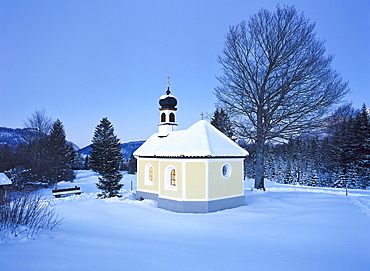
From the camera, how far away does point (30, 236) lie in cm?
499

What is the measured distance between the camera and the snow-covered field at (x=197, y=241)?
4.23 meters

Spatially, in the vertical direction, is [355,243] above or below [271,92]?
below

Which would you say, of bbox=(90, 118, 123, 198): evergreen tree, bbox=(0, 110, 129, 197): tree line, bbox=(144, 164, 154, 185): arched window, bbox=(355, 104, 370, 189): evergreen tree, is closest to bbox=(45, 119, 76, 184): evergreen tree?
bbox=(0, 110, 129, 197): tree line

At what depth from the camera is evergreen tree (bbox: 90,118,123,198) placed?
2058cm

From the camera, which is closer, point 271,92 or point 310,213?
point 310,213

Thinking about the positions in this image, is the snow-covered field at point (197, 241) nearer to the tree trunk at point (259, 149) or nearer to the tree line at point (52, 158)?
the tree trunk at point (259, 149)

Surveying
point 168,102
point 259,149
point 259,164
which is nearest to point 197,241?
point 168,102

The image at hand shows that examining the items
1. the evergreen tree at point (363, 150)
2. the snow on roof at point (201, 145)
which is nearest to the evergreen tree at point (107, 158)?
the snow on roof at point (201, 145)

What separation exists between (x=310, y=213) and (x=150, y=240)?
721 centimetres

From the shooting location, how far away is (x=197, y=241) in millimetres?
6402

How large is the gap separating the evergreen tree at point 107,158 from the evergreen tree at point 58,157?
7098 mm

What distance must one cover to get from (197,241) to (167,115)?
10863 millimetres

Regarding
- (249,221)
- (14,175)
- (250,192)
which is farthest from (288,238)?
(14,175)

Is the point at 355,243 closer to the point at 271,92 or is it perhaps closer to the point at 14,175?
the point at 271,92
